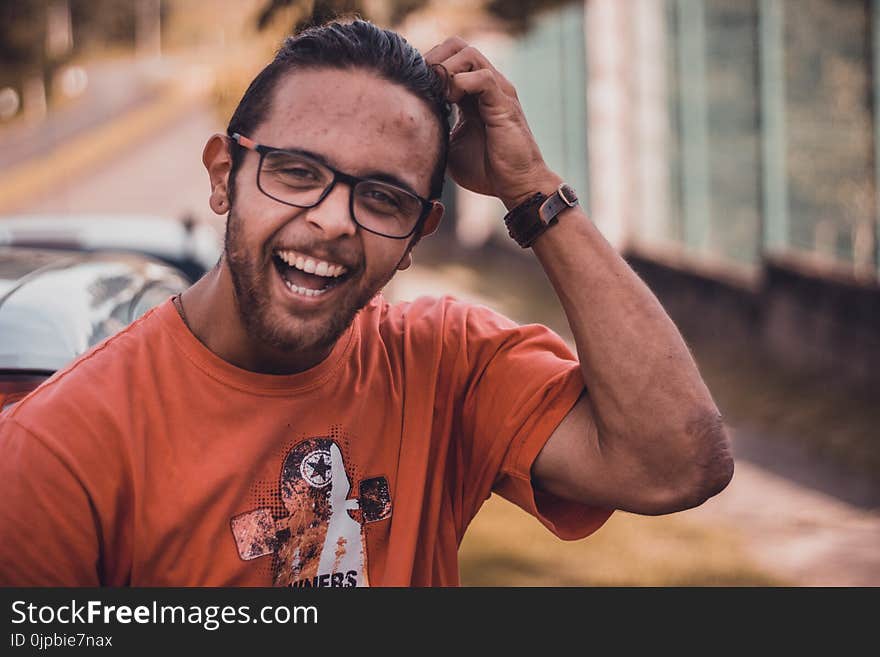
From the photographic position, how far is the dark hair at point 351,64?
2.25 m

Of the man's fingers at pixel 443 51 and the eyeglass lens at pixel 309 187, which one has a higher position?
the man's fingers at pixel 443 51

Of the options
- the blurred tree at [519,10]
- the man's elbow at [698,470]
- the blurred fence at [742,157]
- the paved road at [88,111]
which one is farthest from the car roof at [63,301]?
the paved road at [88,111]

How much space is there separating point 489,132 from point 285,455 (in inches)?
34.0

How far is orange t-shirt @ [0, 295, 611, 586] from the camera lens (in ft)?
6.31

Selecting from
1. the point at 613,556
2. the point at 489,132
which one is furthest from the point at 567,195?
the point at 613,556

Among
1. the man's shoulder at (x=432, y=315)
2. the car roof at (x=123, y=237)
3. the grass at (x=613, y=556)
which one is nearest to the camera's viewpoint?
the man's shoulder at (x=432, y=315)

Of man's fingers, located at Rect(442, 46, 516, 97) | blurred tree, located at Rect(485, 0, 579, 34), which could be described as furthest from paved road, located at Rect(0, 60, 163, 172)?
man's fingers, located at Rect(442, 46, 516, 97)

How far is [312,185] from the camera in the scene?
2.15 meters

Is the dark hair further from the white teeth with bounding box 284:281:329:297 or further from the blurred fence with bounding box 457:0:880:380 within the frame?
the blurred fence with bounding box 457:0:880:380

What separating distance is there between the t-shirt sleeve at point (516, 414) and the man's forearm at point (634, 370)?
0.29 ft

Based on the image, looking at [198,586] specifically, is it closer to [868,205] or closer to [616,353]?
[616,353]

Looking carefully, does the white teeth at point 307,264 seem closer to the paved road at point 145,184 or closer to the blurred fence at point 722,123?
the blurred fence at point 722,123

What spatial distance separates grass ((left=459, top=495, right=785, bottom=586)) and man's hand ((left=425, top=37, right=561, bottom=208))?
9.36 feet

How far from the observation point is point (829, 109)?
8.37 meters
